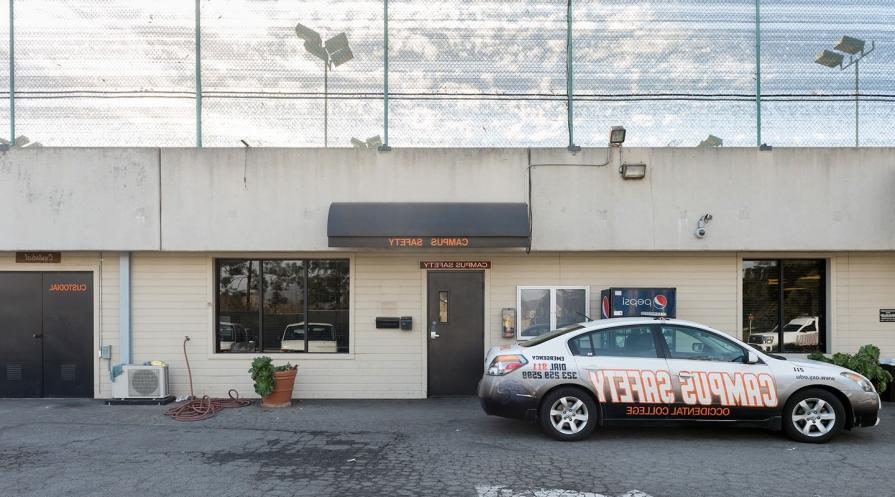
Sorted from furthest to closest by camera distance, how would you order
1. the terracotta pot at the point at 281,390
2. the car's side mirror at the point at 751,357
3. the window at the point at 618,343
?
the terracotta pot at the point at 281,390
the window at the point at 618,343
the car's side mirror at the point at 751,357

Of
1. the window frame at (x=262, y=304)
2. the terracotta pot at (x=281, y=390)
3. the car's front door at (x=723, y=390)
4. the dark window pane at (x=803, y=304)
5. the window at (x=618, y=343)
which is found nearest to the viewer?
the car's front door at (x=723, y=390)

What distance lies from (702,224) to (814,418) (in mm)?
3360

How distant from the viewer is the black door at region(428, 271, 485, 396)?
10.4 metres

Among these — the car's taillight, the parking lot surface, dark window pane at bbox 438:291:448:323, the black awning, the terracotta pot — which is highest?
the black awning

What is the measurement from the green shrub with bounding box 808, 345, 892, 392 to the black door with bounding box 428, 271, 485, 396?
5.02 m

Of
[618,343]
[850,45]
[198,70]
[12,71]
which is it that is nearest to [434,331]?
[618,343]

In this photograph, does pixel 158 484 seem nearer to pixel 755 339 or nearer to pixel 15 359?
pixel 15 359

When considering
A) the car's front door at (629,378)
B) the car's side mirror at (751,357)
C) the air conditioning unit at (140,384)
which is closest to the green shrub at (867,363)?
the car's side mirror at (751,357)

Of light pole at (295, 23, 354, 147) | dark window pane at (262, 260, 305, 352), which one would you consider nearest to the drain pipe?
dark window pane at (262, 260, 305, 352)

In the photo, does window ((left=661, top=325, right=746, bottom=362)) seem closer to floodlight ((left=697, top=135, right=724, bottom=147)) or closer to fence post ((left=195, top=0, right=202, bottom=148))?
floodlight ((left=697, top=135, right=724, bottom=147))

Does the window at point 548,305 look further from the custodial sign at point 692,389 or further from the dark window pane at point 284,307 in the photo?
the dark window pane at point 284,307

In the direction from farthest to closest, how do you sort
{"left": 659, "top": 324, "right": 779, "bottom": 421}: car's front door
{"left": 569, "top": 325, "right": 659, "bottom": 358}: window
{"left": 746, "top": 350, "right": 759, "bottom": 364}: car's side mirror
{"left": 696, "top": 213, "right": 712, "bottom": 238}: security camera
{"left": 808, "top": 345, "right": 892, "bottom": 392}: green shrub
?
{"left": 696, "top": 213, "right": 712, "bottom": 238}: security camera < {"left": 808, "top": 345, "right": 892, "bottom": 392}: green shrub < {"left": 569, "top": 325, "right": 659, "bottom": 358}: window < {"left": 746, "top": 350, "right": 759, "bottom": 364}: car's side mirror < {"left": 659, "top": 324, "right": 779, "bottom": 421}: car's front door

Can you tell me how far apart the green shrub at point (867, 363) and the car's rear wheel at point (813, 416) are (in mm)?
2210

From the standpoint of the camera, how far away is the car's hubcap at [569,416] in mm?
7531
